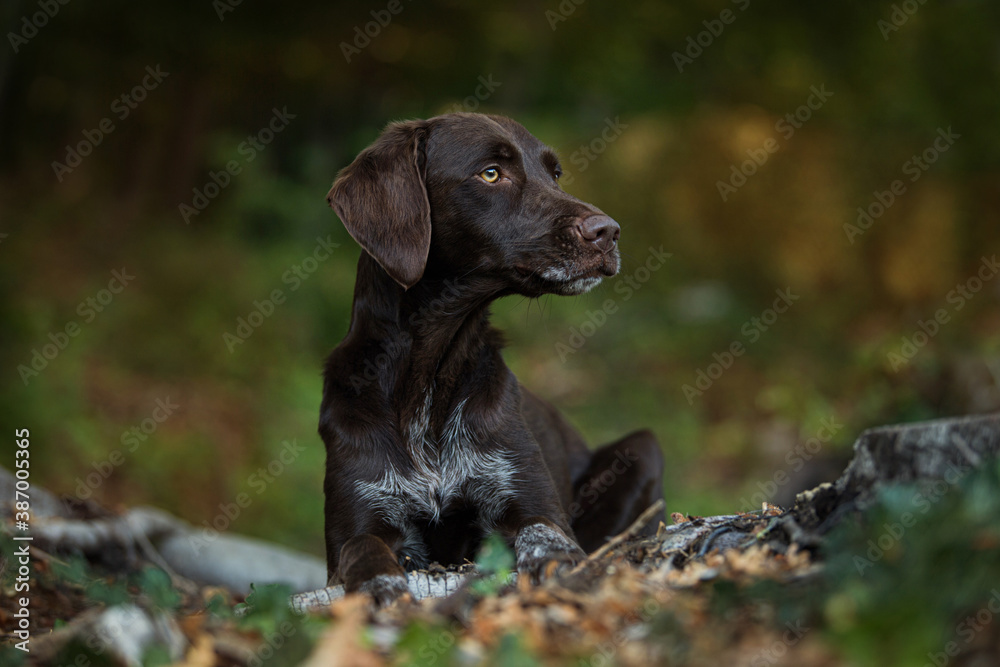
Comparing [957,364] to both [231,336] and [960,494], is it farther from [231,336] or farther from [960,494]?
[231,336]

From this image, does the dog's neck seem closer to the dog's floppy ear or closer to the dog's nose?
the dog's floppy ear

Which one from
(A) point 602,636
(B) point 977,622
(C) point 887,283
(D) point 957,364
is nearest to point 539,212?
(A) point 602,636

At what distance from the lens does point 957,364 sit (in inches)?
285
